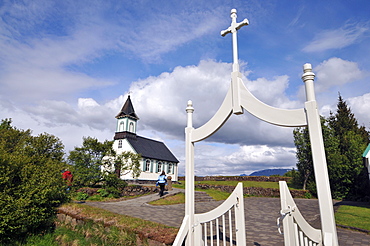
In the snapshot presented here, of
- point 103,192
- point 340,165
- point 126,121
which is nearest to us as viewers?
point 103,192

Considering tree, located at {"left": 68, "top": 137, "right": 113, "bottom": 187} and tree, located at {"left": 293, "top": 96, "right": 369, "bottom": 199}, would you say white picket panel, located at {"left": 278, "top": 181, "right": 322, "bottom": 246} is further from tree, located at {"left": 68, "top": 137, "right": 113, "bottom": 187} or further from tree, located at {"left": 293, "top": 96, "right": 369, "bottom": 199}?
tree, located at {"left": 293, "top": 96, "right": 369, "bottom": 199}

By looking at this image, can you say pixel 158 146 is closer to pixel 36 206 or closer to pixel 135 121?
pixel 135 121

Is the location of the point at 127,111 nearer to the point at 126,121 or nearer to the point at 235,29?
the point at 126,121

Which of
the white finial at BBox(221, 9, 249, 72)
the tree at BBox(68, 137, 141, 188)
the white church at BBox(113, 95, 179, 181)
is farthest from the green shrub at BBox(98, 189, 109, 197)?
the white finial at BBox(221, 9, 249, 72)

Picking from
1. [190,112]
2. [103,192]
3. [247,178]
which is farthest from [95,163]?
[247,178]

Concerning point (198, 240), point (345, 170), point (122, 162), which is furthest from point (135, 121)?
point (198, 240)

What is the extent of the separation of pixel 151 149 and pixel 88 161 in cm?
1594

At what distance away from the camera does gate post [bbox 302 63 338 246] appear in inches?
90.7

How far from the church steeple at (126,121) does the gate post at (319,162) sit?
2723 cm

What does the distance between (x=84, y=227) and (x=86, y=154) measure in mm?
9242

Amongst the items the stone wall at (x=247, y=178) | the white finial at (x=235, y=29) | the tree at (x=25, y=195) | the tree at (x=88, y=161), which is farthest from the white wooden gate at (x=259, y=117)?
the stone wall at (x=247, y=178)

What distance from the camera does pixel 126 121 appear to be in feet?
94.3

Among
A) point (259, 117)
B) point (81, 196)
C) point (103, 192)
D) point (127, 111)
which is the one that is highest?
point (127, 111)

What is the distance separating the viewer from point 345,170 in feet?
58.6
